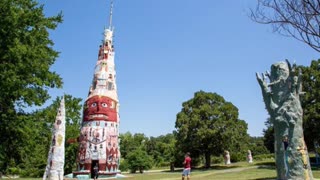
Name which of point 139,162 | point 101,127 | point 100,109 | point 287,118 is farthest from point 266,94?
point 139,162

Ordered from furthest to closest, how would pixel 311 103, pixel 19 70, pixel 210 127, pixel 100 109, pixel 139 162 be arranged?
pixel 139 162
pixel 210 127
pixel 311 103
pixel 100 109
pixel 19 70

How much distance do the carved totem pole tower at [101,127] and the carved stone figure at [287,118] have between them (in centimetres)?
2169

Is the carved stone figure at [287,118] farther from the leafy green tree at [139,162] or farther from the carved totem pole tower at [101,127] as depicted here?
the leafy green tree at [139,162]

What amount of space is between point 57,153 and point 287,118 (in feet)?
44.7

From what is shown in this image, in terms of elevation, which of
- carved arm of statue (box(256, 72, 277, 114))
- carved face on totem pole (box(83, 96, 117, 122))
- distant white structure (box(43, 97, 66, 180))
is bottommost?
distant white structure (box(43, 97, 66, 180))

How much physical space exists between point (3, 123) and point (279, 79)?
49.9ft

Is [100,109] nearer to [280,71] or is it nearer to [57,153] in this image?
[57,153]

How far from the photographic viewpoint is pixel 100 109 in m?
35.3

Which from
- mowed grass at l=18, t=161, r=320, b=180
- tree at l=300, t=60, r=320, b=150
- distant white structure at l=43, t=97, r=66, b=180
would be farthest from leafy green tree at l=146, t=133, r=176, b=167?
distant white structure at l=43, t=97, r=66, b=180

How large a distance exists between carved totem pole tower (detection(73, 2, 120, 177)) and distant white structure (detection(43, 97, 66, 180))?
12636mm

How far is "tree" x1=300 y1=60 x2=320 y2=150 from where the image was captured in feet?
131

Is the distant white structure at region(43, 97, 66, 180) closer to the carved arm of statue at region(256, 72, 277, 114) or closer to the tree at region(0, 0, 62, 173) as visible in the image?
the tree at region(0, 0, 62, 173)

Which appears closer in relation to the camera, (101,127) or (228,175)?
(228,175)

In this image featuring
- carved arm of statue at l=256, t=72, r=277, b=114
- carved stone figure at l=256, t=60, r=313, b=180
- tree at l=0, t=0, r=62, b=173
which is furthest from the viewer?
tree at l=0, t=0, r=62, b=173
